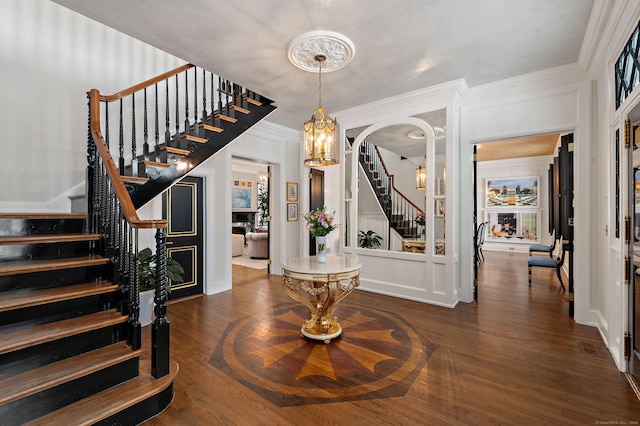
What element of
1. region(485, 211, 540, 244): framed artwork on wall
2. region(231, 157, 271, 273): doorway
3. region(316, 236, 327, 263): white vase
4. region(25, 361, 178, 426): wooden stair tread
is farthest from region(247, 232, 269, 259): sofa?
region(485, 211, 540, 244): framed artwork on wall

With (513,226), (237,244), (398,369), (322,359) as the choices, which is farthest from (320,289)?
(513,226)

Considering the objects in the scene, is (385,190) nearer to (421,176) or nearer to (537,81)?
(421,176)

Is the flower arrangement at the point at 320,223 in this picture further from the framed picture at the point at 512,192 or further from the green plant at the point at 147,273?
the framed picture at the point at 512,192

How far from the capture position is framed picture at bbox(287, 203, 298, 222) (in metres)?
6.21

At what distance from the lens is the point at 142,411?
74.9 inches

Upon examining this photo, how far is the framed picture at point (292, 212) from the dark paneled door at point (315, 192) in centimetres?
36

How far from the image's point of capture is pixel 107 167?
2420 mm

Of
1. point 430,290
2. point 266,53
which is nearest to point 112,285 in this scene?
point 266,53

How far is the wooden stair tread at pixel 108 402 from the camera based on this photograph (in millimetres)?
1700

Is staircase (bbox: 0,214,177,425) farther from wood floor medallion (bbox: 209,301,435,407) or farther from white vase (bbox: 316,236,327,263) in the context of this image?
white vase (bbox: 316,236,327,263)

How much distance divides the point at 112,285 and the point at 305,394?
174cm

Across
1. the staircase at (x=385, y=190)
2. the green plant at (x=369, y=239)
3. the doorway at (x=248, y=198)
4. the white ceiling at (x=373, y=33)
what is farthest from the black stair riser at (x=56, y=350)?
the doorway at (x=248, y=198)

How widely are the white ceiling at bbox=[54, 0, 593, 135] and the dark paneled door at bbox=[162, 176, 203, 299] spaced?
73.5 inches

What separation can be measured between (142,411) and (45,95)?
12.3 feet
